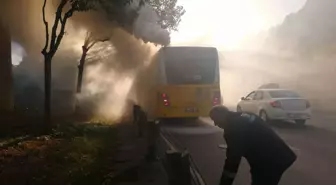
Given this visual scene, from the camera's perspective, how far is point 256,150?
4.29m

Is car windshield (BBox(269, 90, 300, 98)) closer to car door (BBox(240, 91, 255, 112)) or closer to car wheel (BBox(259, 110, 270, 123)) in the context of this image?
car wheel (BBox(259, 110, 270, 123))

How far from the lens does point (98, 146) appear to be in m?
10.2

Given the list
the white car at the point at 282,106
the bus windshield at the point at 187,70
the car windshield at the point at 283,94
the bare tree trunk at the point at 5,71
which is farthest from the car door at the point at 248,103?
the bare tree trunk at the point at 5,71

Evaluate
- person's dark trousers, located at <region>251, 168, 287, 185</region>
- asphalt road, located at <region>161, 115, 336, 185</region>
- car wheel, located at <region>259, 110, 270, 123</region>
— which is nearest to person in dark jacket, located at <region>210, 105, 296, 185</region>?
person's dark trousers, located at <region>251, 168, 287, 185</region>

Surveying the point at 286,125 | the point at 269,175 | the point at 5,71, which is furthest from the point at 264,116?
the point at 269,175

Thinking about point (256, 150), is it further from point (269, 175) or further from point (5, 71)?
point (5, 71)

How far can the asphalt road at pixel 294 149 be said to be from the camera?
7754 mm

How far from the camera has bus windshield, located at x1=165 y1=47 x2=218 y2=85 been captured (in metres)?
16.3

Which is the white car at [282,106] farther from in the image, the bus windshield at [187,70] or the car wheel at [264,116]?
the bus windshield at [187,70]

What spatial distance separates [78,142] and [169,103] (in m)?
6.47

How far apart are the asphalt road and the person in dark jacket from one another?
312cm

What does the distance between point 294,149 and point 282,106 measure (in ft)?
18.4

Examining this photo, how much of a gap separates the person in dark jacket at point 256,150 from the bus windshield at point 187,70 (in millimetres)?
11969

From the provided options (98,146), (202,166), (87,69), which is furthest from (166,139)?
(87,69)
